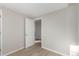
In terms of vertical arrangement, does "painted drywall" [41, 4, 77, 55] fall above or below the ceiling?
below

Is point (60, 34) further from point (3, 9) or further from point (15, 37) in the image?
point (3, 9)

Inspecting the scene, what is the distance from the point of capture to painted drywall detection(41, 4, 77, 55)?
247cm

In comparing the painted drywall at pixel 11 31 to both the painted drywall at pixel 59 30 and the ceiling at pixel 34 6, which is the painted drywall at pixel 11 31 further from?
the painted drywall at pixel 59 30

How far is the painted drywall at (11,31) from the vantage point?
271 cm

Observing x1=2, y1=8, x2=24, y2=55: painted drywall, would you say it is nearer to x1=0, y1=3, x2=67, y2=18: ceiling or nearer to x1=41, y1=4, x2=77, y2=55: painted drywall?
x1=0, y1=3, x2=67, y2=18: ceiling

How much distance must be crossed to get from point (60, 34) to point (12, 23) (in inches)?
73.9

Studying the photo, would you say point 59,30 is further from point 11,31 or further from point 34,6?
point 11,31

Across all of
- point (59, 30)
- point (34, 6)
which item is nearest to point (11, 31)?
point (34, 6)

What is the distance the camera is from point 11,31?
303 cm

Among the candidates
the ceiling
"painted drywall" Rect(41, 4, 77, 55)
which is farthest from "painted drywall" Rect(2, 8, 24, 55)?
"painted drywall" Rect(41, 4, 77, 55)

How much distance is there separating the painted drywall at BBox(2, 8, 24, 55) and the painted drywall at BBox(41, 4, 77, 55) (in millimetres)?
1117

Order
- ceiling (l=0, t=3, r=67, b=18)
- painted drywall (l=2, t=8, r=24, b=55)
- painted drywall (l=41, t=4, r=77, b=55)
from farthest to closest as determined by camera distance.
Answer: painted drywall (l=2, t=8, r=24, b=55) → painted drywall (l=41, t=4, r=77, b=55) → ceiling (l=0, t=3, r=67, b=18)

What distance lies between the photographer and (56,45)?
3.17 meters

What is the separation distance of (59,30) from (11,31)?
71.5 inches
